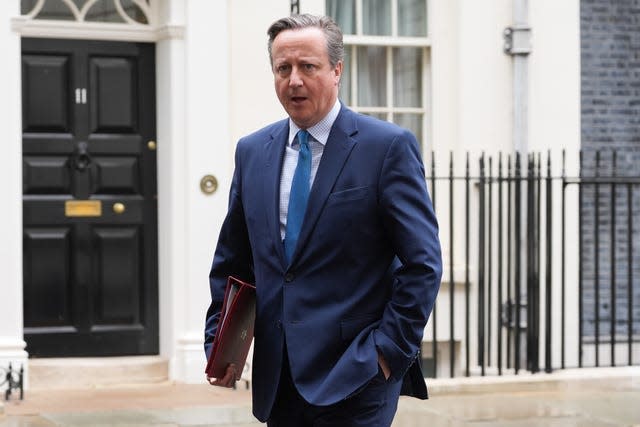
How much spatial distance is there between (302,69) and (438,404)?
4869 millimetres

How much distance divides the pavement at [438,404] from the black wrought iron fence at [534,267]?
0.47 metres

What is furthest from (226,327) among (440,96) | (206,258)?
(440,96)

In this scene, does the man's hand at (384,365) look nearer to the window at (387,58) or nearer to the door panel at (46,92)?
the door panel at (46,92)

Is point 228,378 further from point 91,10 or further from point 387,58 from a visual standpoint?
point 387,58

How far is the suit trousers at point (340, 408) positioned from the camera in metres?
3.50

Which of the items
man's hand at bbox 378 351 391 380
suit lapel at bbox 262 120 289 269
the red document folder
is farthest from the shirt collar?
man's hand at bbox 378 351 391 380

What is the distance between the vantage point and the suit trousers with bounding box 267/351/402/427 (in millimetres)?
3498

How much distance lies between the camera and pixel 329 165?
355 centimetres

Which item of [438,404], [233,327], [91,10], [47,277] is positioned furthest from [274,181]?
[91,10]

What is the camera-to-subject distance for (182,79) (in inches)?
361

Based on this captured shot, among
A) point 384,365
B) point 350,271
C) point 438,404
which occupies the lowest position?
point 438,404

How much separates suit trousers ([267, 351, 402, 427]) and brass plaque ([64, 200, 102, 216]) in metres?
5.82

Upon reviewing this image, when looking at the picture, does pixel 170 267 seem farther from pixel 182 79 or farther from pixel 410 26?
pixel 410 26

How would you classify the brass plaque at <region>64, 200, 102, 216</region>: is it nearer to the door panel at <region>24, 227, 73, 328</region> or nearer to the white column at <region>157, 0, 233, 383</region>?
the door panel at <region>24, 227, 73, 328</region>
